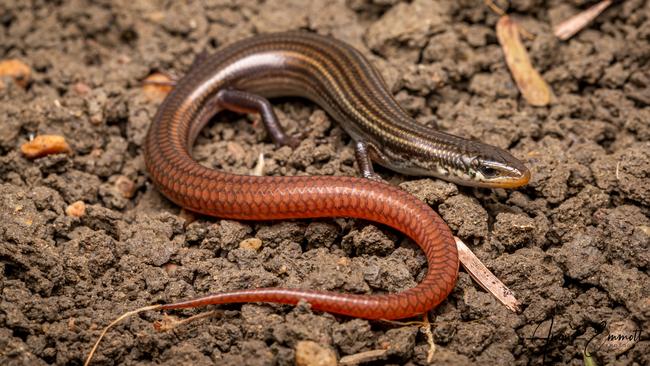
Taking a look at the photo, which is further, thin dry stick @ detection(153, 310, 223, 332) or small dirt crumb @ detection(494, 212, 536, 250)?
small dirt crumb @ detection(494, 212, 536, 250)

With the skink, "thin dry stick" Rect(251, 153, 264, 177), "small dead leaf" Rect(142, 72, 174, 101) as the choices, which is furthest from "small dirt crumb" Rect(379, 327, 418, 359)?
"small dead leaf" Rect(142, 72, 174, 101)

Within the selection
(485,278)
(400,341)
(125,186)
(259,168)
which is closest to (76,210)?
(125,186)

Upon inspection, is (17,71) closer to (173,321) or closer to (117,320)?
(117,320)

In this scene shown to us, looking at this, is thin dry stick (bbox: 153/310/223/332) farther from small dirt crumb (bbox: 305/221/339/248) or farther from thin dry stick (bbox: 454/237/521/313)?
thin dry stick (bbox: 454/237/521/313)

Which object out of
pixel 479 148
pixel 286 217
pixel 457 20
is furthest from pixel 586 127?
pixel 286 217

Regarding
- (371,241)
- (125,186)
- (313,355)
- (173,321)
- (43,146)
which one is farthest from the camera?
(125,186)

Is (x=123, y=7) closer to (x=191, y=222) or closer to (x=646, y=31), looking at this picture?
(x=191, y=222)
